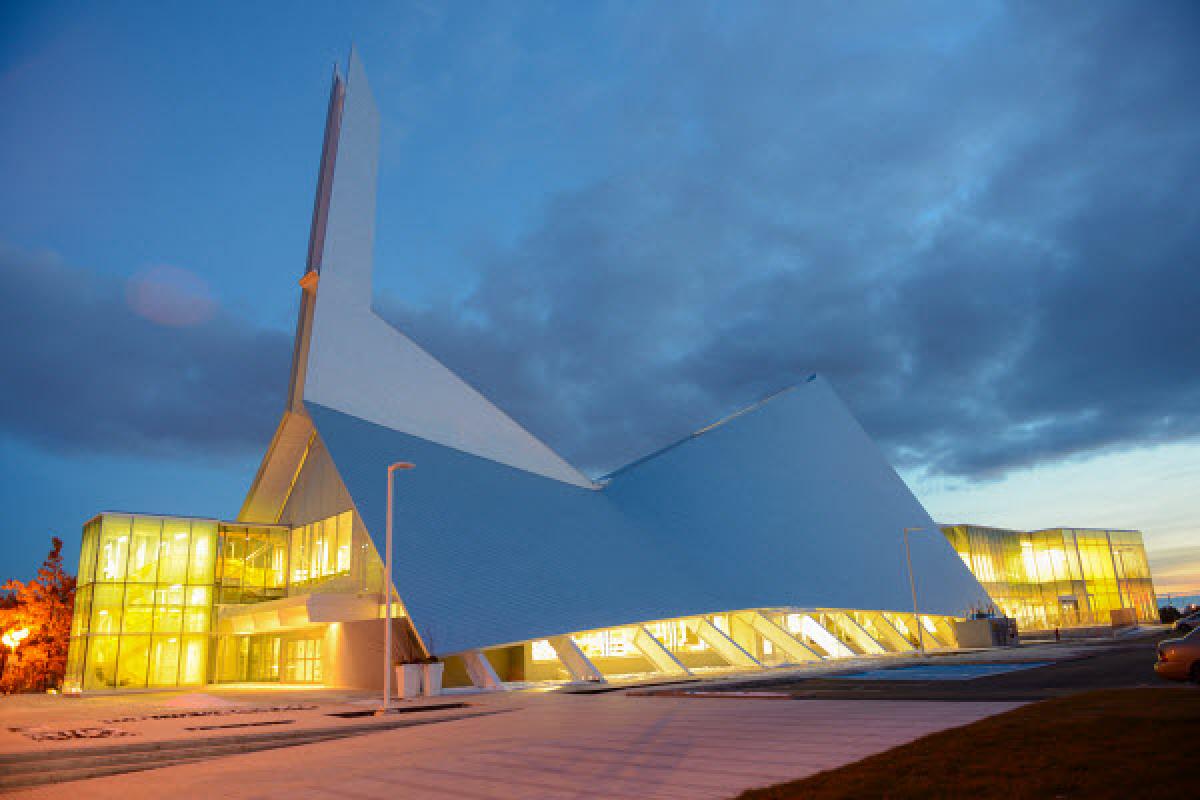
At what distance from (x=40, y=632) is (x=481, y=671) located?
3318cm

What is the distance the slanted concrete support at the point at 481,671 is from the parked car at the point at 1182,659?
1638 cm

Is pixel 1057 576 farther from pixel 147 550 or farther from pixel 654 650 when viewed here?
pixel 147 550

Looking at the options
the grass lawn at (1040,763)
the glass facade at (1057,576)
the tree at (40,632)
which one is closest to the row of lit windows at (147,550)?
the tree at (40,632)

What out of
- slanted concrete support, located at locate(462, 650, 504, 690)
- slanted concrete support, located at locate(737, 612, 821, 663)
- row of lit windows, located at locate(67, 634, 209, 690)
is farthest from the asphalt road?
row of lit windows, located at locate(67, 634, 209, 690)

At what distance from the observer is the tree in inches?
1639

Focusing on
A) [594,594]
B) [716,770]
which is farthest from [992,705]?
[594,594]

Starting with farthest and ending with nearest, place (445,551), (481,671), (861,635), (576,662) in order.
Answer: (861,635), (576,662), (445,551), (481,671)

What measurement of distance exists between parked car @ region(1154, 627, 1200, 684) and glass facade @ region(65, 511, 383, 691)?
71.7 ft

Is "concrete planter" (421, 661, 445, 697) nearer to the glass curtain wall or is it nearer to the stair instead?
the stair

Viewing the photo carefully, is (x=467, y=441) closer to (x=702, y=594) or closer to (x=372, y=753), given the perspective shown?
(x=702, y=594)

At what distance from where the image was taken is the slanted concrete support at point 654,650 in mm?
26688

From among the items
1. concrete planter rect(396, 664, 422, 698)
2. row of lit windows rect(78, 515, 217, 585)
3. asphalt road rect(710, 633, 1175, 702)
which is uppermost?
row of lit windows rect(78, 515, 217, 585)

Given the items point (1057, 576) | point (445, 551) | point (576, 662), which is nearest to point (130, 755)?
point (445, 551)

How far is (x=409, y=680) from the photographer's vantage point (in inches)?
838
